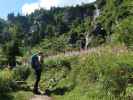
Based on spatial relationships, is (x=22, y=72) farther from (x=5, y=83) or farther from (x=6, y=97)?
(x=6, y=97)

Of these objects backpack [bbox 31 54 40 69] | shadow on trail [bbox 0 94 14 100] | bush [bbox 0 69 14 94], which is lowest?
shadow on trail [bbox 0 94 14 100]

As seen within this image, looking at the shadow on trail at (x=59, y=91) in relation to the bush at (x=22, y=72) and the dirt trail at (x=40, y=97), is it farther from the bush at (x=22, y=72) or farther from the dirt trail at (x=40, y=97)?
the bush at (x=22, y=72)

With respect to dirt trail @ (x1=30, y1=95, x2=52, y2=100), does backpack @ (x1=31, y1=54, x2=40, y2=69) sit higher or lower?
higher

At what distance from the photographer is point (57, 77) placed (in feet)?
78.6

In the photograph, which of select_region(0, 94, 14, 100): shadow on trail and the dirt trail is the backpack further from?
select_region(0, 94, 14, 100): shadow on trail

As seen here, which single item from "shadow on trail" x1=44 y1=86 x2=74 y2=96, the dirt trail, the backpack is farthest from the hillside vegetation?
the backpack

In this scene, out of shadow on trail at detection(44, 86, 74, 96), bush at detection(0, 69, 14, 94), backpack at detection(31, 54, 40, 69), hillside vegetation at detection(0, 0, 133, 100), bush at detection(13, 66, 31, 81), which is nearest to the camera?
hillside vegetation at detection(0, 0, 133, 100)

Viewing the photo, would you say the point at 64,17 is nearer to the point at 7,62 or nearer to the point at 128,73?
the point at 7,62

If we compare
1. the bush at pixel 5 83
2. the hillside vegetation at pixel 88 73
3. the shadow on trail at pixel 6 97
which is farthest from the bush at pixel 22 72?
the shadow on trail at pixel 6 97

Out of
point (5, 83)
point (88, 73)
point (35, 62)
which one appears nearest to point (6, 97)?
point (5, 83)

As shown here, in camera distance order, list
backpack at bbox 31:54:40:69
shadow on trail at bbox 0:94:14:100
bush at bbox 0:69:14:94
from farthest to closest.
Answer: backpack at bbox 31:54:40:69
bush at bbox 0:69:14:94
shadow on trail at bbox 0:94:14:100

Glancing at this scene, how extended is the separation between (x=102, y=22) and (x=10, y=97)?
56.6 meters

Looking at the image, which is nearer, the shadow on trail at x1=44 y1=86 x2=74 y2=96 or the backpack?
the shadow on trail at x1=44 y1=86 x2=74 y2=96

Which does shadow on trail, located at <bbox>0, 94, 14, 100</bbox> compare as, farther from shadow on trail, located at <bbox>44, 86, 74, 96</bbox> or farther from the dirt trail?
shadow on trail, located at <bbox>44, 86, 74, 96</bbox>
